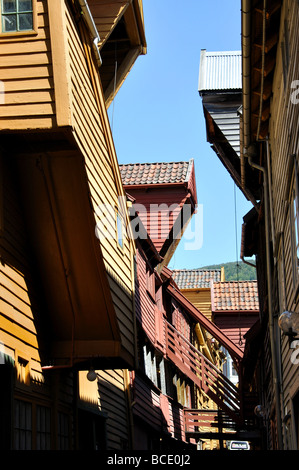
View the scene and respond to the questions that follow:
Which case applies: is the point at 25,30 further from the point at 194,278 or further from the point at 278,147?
the point at 194,278

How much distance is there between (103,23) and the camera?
12250 millimetres

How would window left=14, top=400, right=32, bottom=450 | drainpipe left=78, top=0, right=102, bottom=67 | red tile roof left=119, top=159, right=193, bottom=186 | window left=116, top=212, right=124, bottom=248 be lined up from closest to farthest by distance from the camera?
window left=14, top=400, right=32, bottom=450 < drainpipe left=78, top=0, right=102, bottom=67 < window left=116, top=212, right=124, bottom=248 < red tile roof left=119, top=159, right=193, bottom=186

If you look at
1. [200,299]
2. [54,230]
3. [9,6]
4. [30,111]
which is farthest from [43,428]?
[200,299]

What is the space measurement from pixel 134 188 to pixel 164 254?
250 cm

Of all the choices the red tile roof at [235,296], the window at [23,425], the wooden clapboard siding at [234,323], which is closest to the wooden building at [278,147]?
the window at [23,425]

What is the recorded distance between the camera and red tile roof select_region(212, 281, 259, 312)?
31750mm

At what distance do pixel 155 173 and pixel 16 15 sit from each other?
17.8m

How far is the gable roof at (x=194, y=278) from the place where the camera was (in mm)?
46237

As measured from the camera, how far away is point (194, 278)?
47.5 metres

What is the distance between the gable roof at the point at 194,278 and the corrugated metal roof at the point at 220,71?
86.0 ft

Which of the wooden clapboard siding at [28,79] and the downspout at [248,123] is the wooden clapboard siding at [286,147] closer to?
the downspout at [248,123]

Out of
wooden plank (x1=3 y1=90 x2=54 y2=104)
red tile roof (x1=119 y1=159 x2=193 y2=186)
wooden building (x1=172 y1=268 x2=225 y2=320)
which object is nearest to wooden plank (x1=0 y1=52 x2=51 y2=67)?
wooden plank (x1=3 y1=90 x2=54 y2=104)

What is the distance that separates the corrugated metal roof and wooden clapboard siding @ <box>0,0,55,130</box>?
11.1 metres

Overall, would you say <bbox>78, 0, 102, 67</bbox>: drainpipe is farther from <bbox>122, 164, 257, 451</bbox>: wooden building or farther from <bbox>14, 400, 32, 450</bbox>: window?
<bbox>122, 164, 257, 451</bbox>: wooden building
